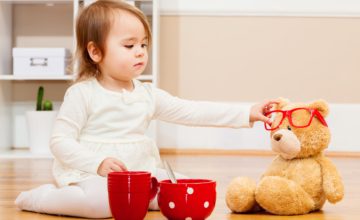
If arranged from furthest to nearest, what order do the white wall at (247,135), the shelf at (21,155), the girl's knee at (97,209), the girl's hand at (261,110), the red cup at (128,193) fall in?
the white wall at (247,135), the shelf at (21,155), the girl's hand at (261,110), the girl's knee at (97,209), the red cup at (128,193)

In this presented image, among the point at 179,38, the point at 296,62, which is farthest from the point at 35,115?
the point at 296,62

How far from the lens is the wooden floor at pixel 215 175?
1.27 meters

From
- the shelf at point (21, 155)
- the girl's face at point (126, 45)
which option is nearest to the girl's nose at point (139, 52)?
the girl's face at point (126, 45)

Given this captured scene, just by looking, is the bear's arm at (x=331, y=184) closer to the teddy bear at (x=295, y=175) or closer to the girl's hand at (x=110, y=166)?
the teddy bear at (x=295, y=175)

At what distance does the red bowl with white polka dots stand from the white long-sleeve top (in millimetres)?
220

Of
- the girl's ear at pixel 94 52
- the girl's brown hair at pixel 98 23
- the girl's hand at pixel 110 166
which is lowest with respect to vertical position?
the girl's hand at pixel 110 166

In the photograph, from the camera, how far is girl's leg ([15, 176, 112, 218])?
123 cm

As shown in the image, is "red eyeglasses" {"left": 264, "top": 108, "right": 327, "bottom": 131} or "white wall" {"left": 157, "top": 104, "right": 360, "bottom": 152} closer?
"red eyeglasses" {"left": 264, "top": 108, "right": 327, "bottom": 131}

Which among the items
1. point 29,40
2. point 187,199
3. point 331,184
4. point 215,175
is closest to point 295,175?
point 331,184

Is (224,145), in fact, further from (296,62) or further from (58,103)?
(58,103)

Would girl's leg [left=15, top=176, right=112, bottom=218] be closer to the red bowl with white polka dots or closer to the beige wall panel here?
the red bowl with white polka dots

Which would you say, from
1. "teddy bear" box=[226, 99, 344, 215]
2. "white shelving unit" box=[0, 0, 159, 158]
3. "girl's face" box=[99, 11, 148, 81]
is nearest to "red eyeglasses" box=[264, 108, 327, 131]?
"teddy bear" box=[226, 99, 344, 215]

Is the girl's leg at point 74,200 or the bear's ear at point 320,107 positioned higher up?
the bear's ear at point 320,107

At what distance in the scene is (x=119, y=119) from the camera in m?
1.33
